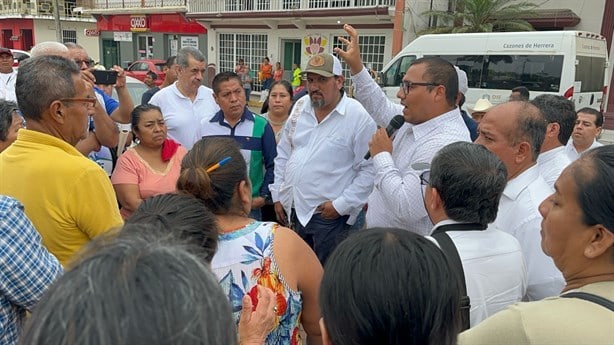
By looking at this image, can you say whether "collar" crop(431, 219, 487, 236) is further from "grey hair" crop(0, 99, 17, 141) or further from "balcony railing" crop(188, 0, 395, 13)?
"balcony railing" crop(188, 0, 395, 13)

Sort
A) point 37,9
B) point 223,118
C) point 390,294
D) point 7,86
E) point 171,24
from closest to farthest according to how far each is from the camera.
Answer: point 390,294
point 223,118
point 7,86
point 171,24
point 37,9

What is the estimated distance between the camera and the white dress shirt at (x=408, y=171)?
2357 millimetres

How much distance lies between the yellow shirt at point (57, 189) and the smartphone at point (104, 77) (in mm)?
1783

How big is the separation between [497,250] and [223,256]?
3.26 feet

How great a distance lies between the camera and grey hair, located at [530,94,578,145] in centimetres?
292

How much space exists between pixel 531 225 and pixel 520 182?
25 cm

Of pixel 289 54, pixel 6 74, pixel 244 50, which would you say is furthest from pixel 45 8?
pixel 6 74

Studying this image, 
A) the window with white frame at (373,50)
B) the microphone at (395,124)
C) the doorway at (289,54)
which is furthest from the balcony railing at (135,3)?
the microphone at (395,124)

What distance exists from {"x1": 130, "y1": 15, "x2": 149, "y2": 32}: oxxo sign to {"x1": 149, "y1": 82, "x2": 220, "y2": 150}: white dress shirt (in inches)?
975

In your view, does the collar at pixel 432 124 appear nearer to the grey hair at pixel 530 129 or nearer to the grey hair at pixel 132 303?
the grey hair at pixel 530 129

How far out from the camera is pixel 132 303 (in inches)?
24.5

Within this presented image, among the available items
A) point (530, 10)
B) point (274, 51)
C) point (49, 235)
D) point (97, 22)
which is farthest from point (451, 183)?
point (97, 22)

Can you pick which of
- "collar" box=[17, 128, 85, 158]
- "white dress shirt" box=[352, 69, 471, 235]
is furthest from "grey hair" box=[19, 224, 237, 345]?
"white dress shirt" box=[352, 69, 471, 235]

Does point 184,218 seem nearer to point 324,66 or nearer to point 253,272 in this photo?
point 253,272
